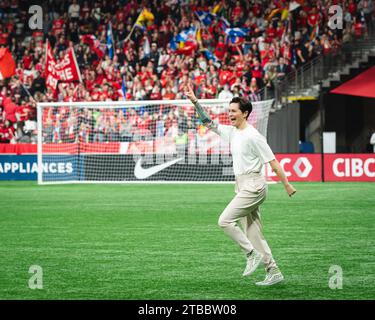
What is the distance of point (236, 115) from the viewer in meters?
9.73

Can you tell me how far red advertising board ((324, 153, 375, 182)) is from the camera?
2858 centimetres

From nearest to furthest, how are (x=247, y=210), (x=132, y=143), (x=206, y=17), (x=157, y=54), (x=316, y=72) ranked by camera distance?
(x=247, y=210)
(x=132, y=143)
(x=316, y=72)
(x=157, y=54)
(x=206, y=17)

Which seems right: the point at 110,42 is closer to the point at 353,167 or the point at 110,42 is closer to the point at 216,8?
the point at 216,8

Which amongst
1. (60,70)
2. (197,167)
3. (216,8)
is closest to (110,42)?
(60,70)

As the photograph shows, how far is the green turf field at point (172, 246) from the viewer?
9672 mm

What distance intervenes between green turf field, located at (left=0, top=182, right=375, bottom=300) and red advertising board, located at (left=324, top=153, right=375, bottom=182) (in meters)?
4.63

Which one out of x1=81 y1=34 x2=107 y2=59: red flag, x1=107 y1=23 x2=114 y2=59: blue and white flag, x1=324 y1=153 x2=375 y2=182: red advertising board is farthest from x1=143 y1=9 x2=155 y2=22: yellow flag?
x1=324 y1=153 x2=375 y2=182: red advertising board

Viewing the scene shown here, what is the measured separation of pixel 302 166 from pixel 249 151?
19661mm

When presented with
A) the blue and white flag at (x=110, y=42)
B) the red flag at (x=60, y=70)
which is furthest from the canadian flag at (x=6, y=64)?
the blue and white flag at (x=110, y=42)

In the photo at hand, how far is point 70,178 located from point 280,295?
21846mm

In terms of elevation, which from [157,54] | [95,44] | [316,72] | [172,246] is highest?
[95,44]

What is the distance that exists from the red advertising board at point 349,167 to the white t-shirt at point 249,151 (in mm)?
19289
